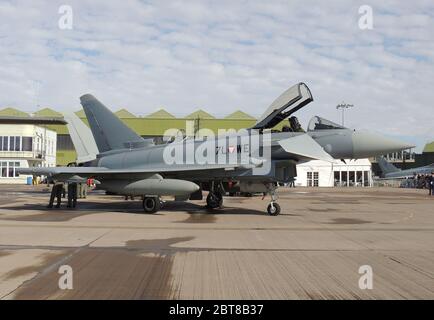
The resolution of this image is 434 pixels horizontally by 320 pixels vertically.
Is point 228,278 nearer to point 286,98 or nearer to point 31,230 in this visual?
point 31,230

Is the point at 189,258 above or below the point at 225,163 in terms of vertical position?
below

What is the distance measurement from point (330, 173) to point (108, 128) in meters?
43.1

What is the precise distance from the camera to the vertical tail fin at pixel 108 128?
56.7 feet

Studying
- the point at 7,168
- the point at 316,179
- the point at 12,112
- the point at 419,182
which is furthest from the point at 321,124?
the point at 12,112

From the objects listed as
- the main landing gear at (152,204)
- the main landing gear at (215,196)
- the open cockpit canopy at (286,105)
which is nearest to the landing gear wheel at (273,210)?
the main landing gear at (215,196)

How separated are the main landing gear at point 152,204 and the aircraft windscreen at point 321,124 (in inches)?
240

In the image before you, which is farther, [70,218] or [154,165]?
[154,165]

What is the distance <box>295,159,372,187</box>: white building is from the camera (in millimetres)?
55281

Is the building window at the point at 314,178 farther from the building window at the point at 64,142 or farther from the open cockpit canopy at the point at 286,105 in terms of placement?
the building window at the point at 64,142

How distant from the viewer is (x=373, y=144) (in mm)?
13516

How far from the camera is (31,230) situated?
10102mm
